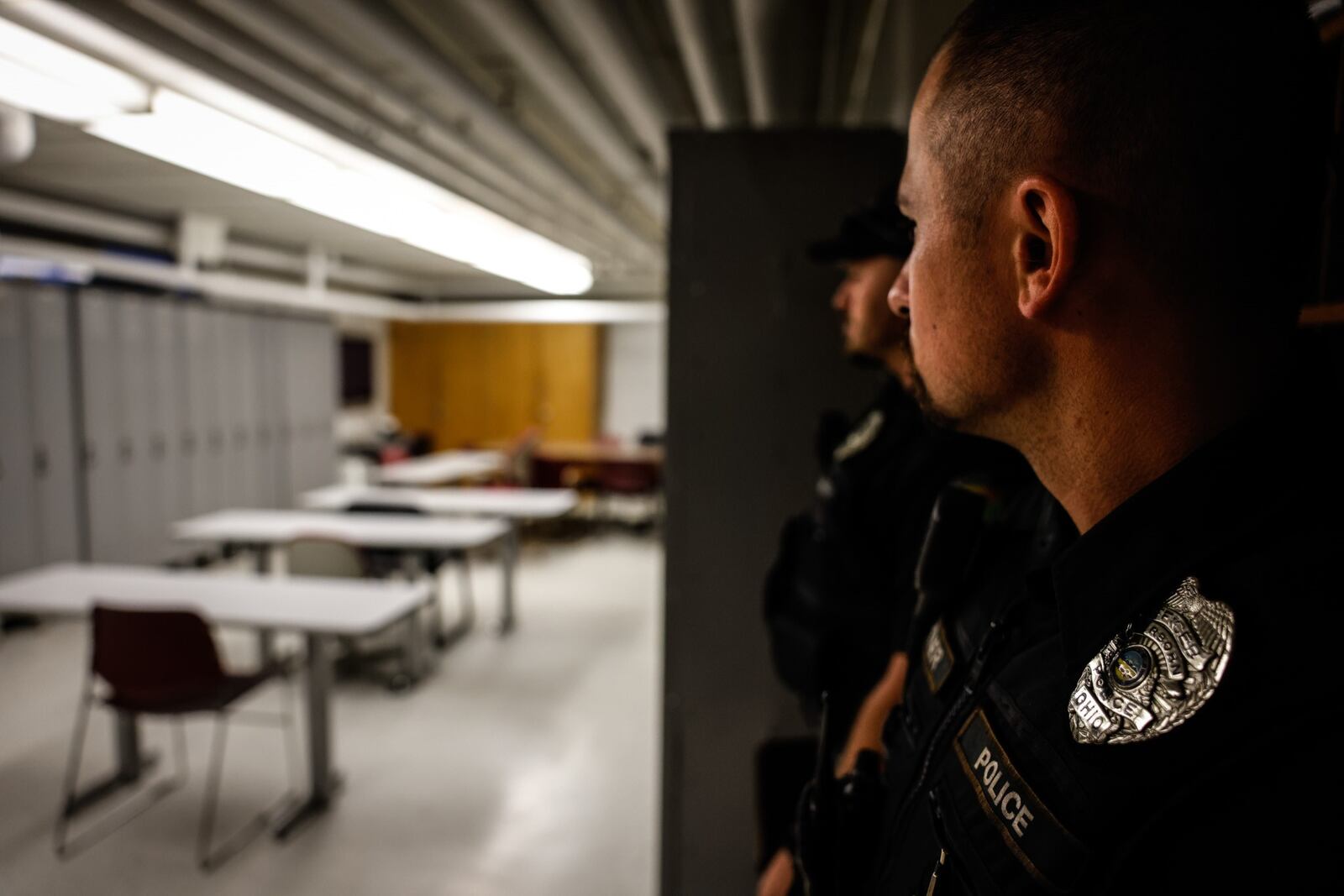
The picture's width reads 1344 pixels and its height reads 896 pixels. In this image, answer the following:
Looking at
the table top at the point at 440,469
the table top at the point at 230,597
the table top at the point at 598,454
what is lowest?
the table top at the point at 230,597

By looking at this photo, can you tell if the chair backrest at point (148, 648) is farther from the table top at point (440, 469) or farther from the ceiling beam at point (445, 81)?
the table top at point (440, 469)

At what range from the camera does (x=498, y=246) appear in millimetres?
4820

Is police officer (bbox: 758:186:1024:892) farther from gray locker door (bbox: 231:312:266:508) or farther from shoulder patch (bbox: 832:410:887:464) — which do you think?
gray locker door (bbox: 231:312:266:508)

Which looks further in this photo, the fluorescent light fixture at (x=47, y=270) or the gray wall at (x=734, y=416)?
the fluorescent light fixture at (x=47, y=270)

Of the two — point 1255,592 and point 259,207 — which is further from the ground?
point 259,207

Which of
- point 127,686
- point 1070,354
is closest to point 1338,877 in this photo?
point 1070,354

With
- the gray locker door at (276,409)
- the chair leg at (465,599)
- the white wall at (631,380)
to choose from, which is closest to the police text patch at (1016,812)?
the chair leg at (465,599)

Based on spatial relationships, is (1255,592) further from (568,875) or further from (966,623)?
(568,875)

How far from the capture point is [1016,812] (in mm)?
580

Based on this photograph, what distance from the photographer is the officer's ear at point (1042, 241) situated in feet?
1.84

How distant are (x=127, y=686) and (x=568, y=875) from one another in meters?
1.60

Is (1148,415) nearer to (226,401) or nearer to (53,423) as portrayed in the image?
(53,423)

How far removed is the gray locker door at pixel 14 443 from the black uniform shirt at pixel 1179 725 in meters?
6.05

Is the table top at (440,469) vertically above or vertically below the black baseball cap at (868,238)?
below
